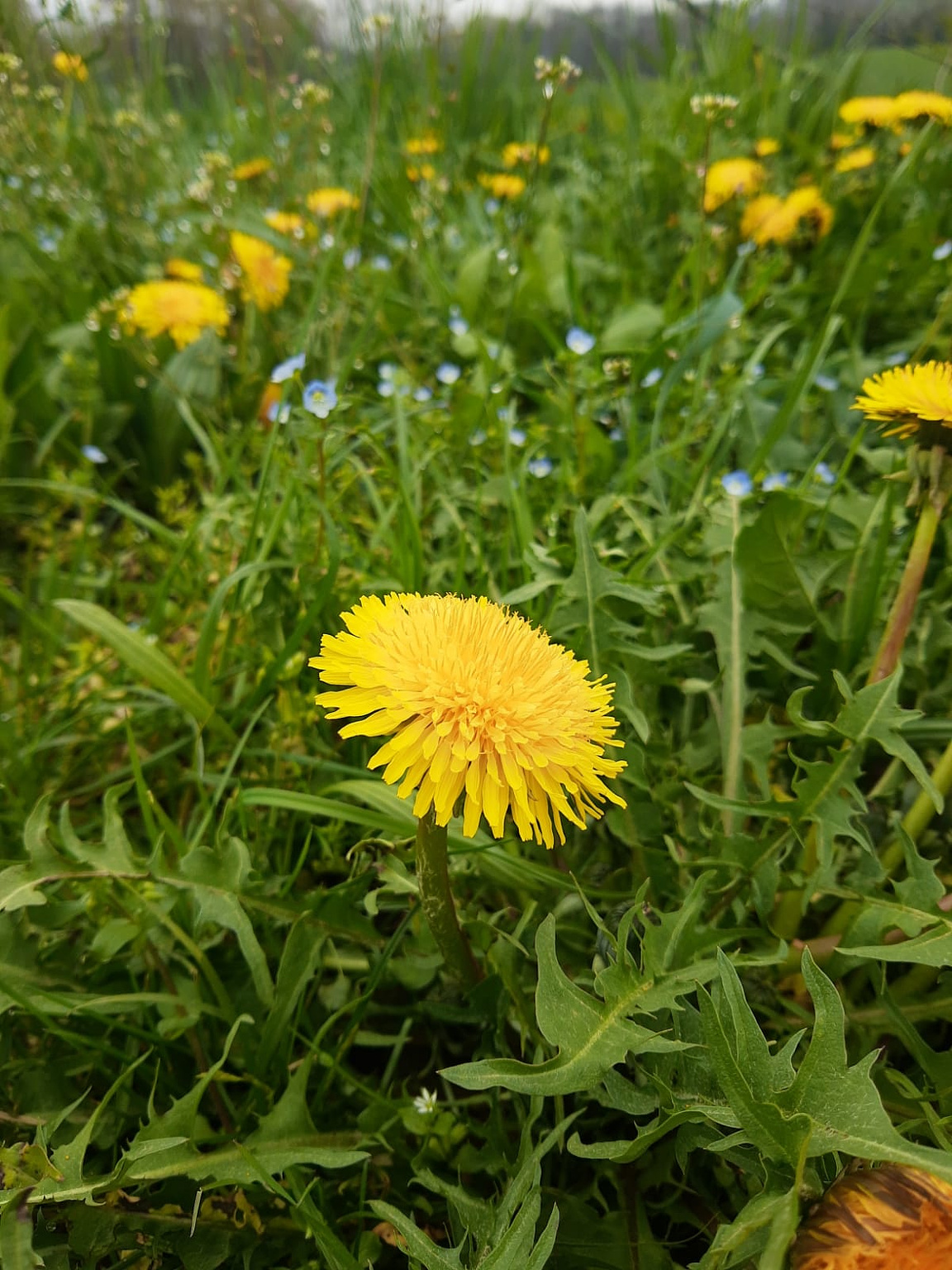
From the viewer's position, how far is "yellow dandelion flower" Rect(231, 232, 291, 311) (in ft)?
7.28

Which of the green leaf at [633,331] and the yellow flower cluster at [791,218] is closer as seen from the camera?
the green leaf at [633,331]

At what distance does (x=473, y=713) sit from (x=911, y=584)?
0.64 meters

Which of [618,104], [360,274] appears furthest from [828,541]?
[618,104]

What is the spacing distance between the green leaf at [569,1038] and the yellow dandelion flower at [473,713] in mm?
125

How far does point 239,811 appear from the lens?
1.12 m

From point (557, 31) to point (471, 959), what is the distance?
5744 mm

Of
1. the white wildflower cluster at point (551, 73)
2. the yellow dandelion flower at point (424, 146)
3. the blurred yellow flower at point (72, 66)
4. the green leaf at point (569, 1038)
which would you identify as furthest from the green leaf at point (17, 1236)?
the yellow dandelion flower at point (424, 146)

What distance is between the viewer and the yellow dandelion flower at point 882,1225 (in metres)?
0.53

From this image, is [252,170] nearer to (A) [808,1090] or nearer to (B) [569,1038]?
(B) [569,1038]

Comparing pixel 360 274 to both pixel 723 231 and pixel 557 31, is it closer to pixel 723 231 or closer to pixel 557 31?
pixel 723 231

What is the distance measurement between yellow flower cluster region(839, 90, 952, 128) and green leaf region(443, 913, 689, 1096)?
2411 mm

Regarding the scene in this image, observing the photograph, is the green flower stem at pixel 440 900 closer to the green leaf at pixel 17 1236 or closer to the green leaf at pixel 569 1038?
the green leaf at pixel 569 1038

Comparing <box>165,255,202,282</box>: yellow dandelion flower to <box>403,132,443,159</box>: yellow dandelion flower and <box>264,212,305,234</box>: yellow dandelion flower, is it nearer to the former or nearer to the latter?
<box>264,212,305,234</box>: yellow dandelion flower

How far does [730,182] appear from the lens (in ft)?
7.62
